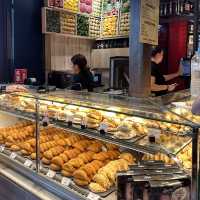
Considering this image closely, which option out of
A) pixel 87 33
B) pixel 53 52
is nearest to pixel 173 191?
pixel 53 52

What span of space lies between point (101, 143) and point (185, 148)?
88 centimetres

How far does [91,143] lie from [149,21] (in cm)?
110

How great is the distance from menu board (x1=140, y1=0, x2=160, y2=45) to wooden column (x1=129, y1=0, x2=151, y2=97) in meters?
0.06

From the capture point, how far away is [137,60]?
2568 millimetres

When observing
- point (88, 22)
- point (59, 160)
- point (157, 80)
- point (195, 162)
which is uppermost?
point (88, 22)

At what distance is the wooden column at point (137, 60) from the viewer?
97.2 inches

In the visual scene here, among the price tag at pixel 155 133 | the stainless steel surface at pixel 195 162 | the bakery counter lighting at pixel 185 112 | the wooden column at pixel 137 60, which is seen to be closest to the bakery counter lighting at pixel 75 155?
the price tag at pixel 155 133

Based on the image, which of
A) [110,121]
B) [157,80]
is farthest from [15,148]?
[157,80]

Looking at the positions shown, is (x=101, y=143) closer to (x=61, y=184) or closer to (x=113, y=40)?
(x=61, y=184)

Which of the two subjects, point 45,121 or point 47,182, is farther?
point 45,121

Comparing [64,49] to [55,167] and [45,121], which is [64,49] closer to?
[45,121]

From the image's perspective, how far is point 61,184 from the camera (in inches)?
69.9

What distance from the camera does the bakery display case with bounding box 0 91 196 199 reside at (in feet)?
4.76

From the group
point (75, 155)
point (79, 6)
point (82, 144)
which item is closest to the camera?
point (75, 155)
